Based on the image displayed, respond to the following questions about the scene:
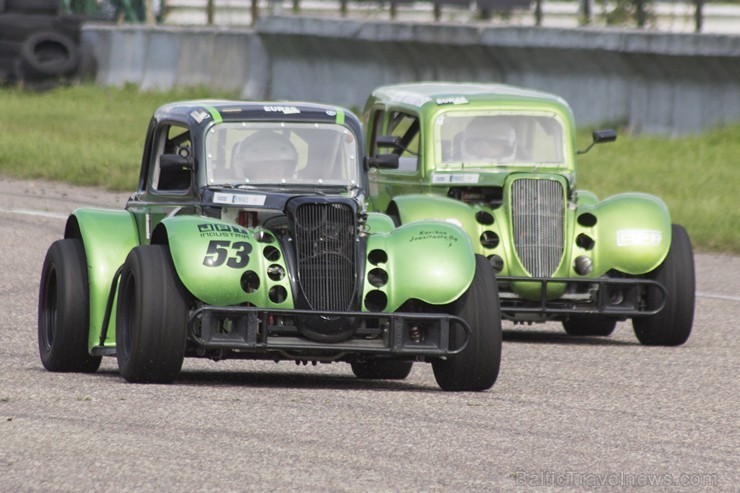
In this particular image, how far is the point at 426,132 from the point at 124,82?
1667 centimetres

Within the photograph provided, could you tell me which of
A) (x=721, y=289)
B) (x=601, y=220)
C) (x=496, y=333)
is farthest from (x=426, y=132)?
(x=496, y=333)

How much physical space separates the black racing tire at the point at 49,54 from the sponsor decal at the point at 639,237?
18.8m

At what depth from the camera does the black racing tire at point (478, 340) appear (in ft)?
29.0

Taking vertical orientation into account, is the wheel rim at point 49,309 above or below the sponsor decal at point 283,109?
below

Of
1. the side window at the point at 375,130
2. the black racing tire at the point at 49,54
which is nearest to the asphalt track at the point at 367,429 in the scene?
the side window at the point at 375,130

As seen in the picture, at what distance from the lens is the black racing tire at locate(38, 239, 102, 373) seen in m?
9.36

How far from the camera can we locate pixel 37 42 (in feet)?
97.2

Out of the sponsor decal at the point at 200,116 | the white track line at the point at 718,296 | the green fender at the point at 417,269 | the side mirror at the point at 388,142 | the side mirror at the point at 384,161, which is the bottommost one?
the white track line at the point at 718,296

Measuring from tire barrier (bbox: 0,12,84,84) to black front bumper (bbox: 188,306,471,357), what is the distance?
70.8 feet

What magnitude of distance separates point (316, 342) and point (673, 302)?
13.4 feet

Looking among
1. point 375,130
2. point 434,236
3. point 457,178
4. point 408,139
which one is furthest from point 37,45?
point 434,236

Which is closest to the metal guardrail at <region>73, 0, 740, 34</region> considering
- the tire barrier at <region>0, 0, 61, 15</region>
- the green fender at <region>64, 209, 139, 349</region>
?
the tire barrier at <region>0, 0, 61, 15</region>

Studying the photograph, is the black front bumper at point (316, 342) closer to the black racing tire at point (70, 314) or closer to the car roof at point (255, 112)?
the black racing tire at point (70, 314)

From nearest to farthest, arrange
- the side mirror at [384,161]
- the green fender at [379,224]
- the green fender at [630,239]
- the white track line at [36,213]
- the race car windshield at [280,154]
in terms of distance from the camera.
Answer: the green fender at [379,224] → the race car windshield at [280,154] → the side mirror at [384,161] → the green fender at [630,239] → the white track line at [36,213]
